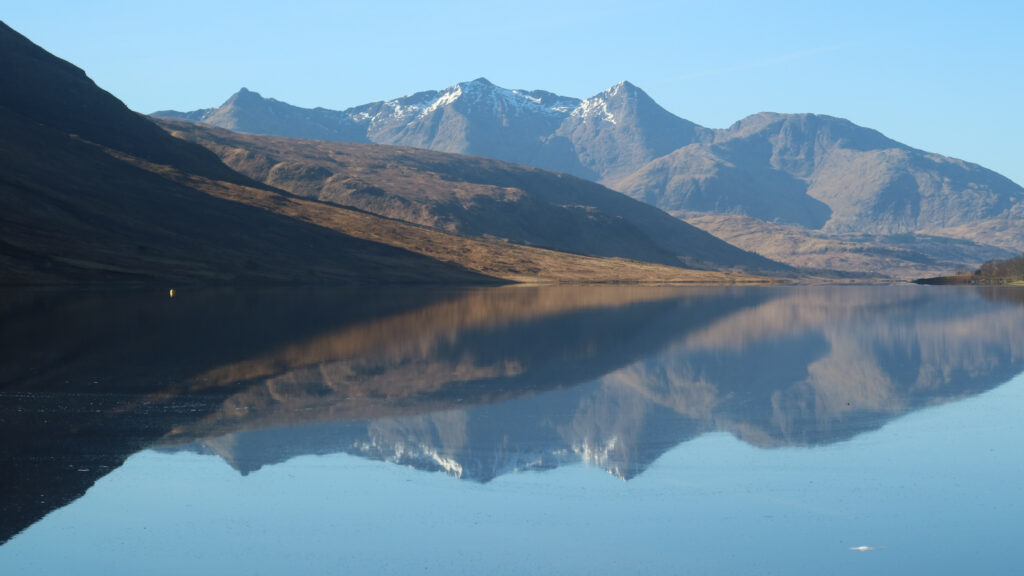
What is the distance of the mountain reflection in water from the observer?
2091cm

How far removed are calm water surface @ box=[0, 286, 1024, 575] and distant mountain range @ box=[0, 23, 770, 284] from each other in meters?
80.1

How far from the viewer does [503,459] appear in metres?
20.1

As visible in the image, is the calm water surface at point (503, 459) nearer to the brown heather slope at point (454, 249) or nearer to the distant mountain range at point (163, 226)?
the distant mountain range at point (163, 226)

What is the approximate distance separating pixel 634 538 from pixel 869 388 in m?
18.6

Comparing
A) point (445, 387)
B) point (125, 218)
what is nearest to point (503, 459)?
point (445, 387)

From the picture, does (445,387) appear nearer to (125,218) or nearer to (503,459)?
(503,459)

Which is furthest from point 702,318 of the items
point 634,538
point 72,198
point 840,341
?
point 72,198

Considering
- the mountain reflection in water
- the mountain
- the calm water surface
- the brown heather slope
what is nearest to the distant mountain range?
the mountain

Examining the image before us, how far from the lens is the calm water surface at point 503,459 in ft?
46.9

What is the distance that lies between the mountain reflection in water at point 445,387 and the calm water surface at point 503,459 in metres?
0.15

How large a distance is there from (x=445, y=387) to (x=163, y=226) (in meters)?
123

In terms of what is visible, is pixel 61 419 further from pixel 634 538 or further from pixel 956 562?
pixel 956 562

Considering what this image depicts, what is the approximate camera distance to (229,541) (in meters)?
14.8

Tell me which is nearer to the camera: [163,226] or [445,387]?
[445,387]
